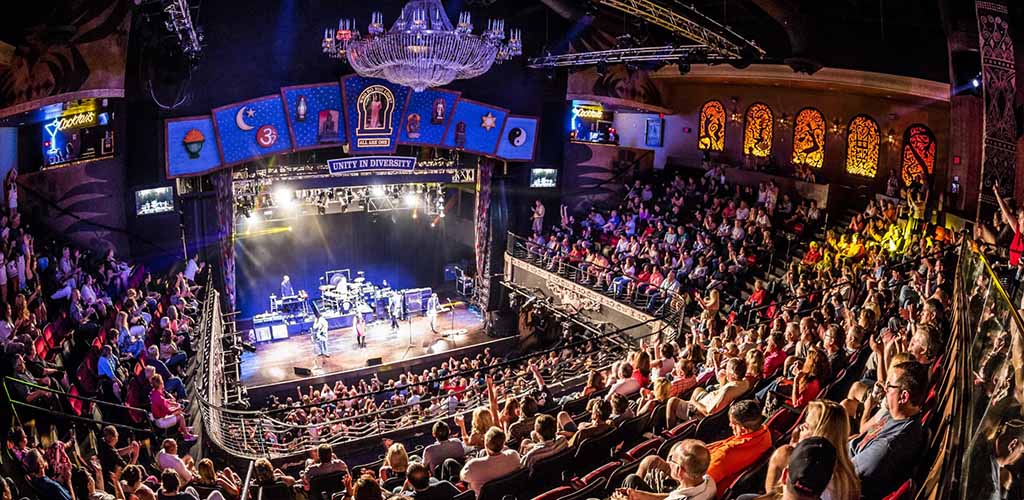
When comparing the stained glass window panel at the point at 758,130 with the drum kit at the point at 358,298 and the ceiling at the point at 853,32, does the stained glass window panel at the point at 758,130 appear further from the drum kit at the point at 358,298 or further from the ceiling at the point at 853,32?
the drum kit at the point at 358,298

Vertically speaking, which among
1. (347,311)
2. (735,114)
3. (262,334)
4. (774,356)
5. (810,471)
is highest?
(735,114)

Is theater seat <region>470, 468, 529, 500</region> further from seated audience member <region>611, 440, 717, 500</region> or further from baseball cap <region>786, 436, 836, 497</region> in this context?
baseball cap <region>786, 436, 836, 497</region>

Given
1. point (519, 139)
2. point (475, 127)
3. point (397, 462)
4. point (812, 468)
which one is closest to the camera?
point (812, 468)

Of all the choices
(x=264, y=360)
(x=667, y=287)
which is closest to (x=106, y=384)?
(x=264, y=360)

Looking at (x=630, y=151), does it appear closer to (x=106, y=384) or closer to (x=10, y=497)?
(x=106, y=384)

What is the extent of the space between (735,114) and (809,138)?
2533 mm

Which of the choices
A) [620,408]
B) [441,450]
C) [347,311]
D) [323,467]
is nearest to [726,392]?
[620,408]

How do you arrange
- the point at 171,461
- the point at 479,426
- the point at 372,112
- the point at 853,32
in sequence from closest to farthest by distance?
the point at 479,426 → the point at 171,461 → the point at 853,32 → the point at 372,112

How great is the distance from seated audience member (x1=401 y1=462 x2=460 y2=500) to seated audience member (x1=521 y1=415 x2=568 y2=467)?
70 cm

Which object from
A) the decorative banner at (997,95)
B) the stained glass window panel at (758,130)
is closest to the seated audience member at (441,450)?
the decorative banner at (997,95)

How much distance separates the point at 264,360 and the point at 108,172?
5.43 meters

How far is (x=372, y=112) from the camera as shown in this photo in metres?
16.4

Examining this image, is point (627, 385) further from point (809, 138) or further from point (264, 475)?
point (809, 138)

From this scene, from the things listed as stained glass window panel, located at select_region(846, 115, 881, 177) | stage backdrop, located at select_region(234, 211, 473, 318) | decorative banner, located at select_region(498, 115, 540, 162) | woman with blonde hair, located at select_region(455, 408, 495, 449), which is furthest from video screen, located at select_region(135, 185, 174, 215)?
stained glass window panel, located at select_region(846, 115, 881, 177)
